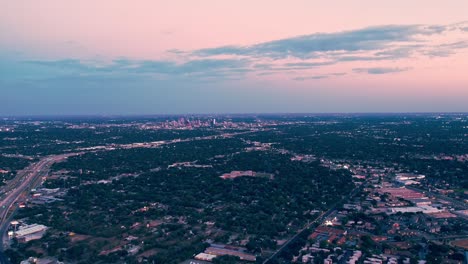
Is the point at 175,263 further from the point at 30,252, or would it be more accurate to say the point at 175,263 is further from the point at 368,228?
the point at 368,228

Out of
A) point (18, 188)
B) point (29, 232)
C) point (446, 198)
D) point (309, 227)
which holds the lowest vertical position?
point (446, 198)

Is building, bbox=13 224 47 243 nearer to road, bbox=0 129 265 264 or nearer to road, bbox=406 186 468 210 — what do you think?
road, bbox=0 129 265 264

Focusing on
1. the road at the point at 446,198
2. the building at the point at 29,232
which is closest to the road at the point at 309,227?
the road at the point at 446,198

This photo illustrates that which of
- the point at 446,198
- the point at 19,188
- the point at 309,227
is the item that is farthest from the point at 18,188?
the point at 446,198

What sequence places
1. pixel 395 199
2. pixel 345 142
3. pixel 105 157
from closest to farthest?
1. pixel 395 199
2. pixel 105 157
3. pixel 345 142

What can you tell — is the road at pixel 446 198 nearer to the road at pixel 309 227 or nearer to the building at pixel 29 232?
the road at pixel 309 227

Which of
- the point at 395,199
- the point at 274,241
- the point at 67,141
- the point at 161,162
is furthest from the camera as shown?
the point at 67,141

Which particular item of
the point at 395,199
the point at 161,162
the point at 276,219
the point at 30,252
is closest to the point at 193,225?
the point at 276,219

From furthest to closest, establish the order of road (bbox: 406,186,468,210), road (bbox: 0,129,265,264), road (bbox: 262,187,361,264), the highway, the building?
1. road (bbox: 406,186,468,210)
2. the highway
3. road (bbox: 0,129,265,264)
4. the building
5. road (bbox: 262,187,361,264)

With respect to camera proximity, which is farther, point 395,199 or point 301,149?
point 301,149

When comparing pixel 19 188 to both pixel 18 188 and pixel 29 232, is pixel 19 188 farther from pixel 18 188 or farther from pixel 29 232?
pixel 29 232

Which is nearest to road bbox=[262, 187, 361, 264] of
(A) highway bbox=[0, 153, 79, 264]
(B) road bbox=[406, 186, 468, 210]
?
(B) road bbox=[406, 186, 468, 210]
